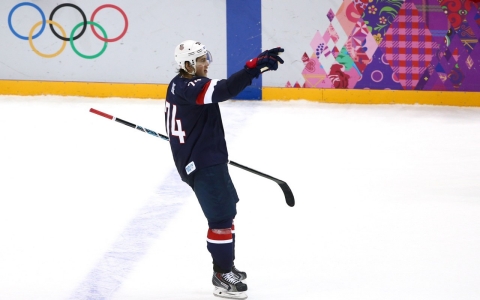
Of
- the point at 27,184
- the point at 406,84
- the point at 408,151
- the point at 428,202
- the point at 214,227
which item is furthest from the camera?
the point at 406,84

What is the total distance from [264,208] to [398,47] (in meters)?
3.12

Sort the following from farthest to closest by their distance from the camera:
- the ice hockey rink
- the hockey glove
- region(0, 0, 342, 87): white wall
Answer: region(0, 0, 342, 87): white wall
the ice hockey rink
the hockey glove

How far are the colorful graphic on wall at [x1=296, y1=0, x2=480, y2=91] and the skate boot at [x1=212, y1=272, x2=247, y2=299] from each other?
4176mm

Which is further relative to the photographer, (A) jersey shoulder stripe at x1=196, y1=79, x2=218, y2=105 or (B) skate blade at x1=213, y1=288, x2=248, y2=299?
(B) skate blade at x1=213, y1=288, x2=248, y2=299

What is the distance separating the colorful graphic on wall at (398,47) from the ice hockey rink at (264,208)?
0.33m

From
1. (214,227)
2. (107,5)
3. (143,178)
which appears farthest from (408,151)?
(107,5)

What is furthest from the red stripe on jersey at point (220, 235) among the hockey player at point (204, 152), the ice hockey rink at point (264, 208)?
the ice hockey rink at point (264, 208)

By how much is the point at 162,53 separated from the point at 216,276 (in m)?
4.36

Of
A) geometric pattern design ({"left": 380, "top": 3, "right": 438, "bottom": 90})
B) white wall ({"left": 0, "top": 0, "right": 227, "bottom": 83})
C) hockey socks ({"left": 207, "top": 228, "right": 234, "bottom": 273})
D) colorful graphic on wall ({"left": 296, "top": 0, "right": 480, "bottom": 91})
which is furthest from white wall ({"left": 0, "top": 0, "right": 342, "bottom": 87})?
hockey socks ({"left": 207, "top": 228, "right": 234, "bottom": 273})

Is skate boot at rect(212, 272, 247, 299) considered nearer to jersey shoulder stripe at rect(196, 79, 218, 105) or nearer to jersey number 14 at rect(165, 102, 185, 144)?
jersey number 14 at rect(165, 102, 185, 144)

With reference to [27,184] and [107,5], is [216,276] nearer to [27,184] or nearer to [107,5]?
[27,184]

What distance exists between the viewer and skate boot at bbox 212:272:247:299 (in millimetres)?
3219

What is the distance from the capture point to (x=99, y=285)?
11.1 ft

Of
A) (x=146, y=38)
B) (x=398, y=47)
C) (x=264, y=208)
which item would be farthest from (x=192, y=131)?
(x=146, y=38)
